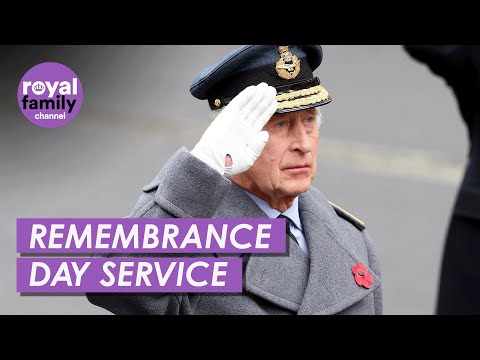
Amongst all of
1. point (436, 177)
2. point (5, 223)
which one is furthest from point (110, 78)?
point (436, 177)

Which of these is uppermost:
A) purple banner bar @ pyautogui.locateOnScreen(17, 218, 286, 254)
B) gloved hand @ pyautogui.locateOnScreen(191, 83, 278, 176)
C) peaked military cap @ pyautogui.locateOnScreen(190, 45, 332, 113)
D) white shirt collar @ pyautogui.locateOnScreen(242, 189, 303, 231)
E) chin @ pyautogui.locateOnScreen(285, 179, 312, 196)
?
peaked military cap @ pyautogui.locateOnScreen(190, 45, 332, 113)

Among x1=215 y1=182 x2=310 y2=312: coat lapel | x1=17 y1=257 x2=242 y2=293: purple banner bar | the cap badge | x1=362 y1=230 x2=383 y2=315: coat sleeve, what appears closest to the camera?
x1=17 y1=257 x2=242 y2=293: purple banner bar

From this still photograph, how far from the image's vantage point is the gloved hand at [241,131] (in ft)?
11.8

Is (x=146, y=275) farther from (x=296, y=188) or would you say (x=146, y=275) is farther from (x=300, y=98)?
(x=300, y=98)

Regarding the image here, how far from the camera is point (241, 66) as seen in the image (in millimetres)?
3812

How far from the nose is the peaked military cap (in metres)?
0.09

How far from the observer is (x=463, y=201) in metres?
4.35

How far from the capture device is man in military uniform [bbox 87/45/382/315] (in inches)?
142

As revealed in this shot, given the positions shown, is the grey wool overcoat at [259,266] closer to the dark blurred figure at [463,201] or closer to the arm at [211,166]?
the arm at [211,166]

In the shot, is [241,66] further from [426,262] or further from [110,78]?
[110,78]

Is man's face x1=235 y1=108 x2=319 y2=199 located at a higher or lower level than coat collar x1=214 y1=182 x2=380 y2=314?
higher

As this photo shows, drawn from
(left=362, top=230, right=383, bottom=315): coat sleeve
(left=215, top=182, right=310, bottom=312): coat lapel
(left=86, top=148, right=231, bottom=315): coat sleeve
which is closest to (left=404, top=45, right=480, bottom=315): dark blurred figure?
(left=362, top=230, right=383, bottom=315): coat sleeve

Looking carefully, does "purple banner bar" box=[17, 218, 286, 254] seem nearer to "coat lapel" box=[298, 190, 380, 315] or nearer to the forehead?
"coat lapel" box=[298, 190, 380, 315]

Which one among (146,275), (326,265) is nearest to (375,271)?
(326,265)
